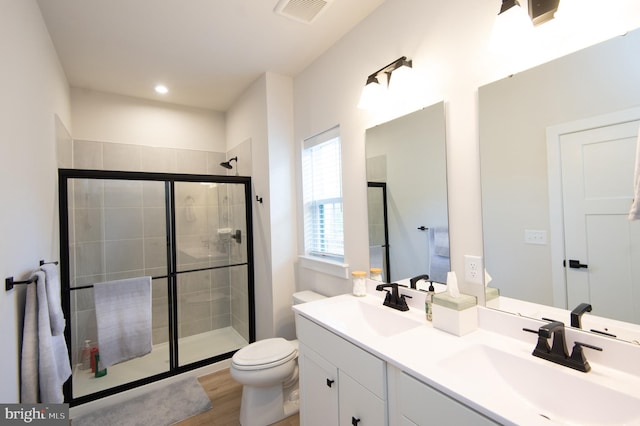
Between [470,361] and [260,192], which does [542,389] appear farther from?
[260,192]

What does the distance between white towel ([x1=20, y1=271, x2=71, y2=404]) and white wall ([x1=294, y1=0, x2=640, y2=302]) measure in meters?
1.64

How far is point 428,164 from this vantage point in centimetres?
153

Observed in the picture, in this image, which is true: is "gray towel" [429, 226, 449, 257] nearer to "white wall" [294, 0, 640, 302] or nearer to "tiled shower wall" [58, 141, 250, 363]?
"white wall" [294, 0, 640, 302]

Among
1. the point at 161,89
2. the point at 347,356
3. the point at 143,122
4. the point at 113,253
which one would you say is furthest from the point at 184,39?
the point at 347,356

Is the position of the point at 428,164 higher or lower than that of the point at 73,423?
higher

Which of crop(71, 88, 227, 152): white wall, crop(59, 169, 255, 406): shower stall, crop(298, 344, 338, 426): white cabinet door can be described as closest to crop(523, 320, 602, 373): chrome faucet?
crop(298, 344, 338, 426): white cabinet door

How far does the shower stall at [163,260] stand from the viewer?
2289 millimetres

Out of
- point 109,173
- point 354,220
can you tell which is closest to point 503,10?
point 354,220

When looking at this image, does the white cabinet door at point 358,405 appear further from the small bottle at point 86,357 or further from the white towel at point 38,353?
the small bottle at point 86,357

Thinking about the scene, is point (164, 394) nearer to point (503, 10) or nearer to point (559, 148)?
point (559, 148)

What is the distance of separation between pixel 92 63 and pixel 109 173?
3.10 feet

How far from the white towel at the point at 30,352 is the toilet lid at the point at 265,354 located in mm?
967

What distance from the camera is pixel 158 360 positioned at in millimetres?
2582

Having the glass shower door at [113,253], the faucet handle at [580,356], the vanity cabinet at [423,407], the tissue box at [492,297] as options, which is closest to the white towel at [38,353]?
the glass shower door at [113,253]
